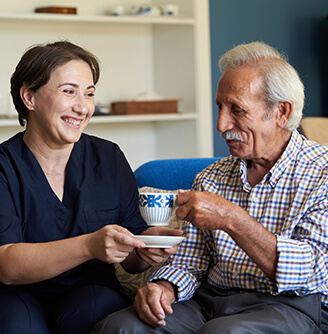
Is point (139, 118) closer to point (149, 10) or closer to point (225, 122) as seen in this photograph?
point (149, 10)

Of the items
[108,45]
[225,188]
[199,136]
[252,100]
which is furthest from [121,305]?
[108,45]

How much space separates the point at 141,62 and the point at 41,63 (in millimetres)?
2411

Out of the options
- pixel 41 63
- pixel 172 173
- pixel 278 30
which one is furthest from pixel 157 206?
pixel 278 30

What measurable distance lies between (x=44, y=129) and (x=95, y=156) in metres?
0.20

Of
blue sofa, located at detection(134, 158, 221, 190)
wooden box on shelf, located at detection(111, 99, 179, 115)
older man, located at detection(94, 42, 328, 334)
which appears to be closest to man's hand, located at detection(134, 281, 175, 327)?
older man, located at detection(94, 42, 328, 334)

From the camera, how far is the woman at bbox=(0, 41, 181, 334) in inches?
64.6

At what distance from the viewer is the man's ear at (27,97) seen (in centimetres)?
181

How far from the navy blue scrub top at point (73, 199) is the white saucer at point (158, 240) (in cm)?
37

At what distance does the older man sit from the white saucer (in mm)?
65

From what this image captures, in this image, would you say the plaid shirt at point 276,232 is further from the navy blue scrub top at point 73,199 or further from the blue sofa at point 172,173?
the blue sofa at point 172,173

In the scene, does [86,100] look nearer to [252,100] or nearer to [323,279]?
[252,100]

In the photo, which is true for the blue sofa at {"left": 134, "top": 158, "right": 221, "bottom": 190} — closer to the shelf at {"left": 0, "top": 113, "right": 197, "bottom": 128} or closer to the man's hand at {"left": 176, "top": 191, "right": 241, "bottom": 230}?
the man's hand at {"left": 176, "top": 191, "right": 241, "bottom": 230}

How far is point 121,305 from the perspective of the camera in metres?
1.73

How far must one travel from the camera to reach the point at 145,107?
3.77 metres
